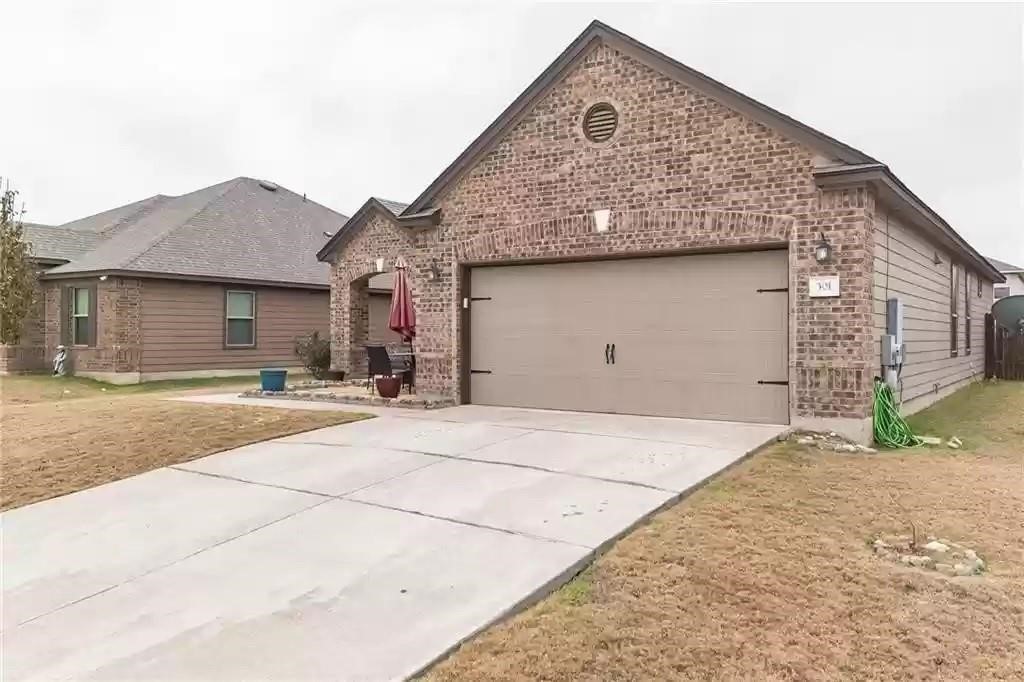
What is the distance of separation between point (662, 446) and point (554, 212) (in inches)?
171

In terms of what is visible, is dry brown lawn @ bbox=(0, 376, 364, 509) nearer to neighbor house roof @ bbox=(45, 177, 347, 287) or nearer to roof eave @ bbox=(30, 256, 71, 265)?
neighbor house roof @ bbox=(45, 177, 347, 287)

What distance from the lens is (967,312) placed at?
17.0 m

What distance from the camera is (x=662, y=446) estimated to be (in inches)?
299

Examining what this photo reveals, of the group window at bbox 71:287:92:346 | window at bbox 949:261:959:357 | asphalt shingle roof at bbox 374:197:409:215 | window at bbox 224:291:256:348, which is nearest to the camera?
window at bbox 949:261:959:357

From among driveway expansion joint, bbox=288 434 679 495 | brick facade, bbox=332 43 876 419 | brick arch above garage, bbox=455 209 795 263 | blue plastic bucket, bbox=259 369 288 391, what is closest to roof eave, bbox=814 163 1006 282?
brick facade, bbox=332 43 876 419

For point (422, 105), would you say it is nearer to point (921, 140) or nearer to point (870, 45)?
point (870, 45)

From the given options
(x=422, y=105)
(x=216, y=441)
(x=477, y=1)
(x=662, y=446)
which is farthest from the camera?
(x=422, y=105)

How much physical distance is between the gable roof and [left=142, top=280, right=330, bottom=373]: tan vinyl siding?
31.0ft

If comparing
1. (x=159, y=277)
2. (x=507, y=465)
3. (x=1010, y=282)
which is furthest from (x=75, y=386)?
(x=1010, y=282)

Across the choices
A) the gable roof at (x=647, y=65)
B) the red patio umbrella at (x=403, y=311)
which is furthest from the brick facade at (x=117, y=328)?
the gable roof at (x=647, y=65)

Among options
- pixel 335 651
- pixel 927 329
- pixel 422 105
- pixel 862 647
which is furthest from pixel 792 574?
pixel 422 105

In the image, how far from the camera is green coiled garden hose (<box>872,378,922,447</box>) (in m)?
8.51

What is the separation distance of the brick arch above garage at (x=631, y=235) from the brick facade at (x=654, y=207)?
0.02m

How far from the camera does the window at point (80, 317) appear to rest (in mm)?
17959
